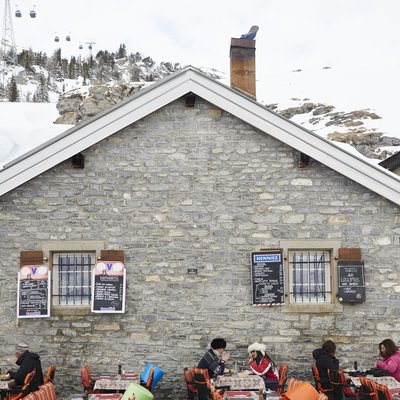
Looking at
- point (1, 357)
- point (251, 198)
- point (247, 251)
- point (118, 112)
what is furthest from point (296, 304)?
point (1, 357)

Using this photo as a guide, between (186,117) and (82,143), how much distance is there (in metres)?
1.87

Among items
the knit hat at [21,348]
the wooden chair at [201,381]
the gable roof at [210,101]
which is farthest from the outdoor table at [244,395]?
the gable roof at [210,101]

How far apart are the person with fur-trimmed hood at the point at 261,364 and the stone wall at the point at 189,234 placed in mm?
656

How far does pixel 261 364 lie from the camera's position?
911cm

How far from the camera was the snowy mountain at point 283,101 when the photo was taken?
2777 cm

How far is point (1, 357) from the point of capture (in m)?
9.79

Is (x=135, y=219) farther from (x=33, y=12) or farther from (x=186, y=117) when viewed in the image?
(x=33, y=12)

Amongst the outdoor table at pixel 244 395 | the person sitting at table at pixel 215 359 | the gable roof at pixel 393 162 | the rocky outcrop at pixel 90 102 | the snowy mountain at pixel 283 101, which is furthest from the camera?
the rocky outcrop at pixel 90 102

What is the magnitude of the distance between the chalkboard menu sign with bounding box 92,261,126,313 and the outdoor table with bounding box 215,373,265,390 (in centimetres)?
231

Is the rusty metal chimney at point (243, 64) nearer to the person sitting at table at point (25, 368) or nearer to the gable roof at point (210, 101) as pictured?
the gable roof at point (210, 101)

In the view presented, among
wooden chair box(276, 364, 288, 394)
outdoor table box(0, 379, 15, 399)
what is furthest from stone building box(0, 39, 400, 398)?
outdoor table box(0, 379, 15, 399)

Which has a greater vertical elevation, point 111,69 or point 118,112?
point 111,69

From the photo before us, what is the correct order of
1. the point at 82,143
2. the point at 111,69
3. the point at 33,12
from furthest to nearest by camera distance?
1. the point at 111,69
2. the point at 33,12
3. the point at 82,143

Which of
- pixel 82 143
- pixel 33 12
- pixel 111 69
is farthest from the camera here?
pixel 111 69
